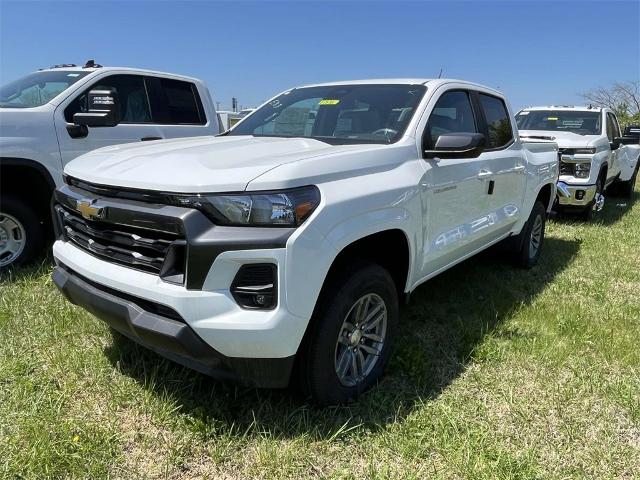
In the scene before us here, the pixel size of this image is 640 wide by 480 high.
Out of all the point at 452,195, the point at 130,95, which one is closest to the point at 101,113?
the point at 130,95

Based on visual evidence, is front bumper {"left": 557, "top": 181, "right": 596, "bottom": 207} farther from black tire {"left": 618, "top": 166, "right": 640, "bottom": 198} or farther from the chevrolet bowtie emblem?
the chevrolet bowtie emblem

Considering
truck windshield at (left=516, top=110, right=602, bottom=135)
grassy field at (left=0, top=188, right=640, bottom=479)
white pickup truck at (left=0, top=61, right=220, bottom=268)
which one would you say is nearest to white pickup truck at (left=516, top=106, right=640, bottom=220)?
truck windshield at (left=516, top=110, right=602, bottom=135)

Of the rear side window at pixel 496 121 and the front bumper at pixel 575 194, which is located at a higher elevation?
the rear side window at pixel 496 121

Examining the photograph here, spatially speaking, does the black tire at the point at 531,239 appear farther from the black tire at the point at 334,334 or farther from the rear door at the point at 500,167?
the black tire at the point at 334,334

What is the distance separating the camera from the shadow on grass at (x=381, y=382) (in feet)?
8.52

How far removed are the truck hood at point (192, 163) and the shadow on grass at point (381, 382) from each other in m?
1.16

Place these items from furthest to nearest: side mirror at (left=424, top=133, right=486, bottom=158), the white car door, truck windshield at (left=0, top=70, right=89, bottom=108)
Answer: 1. truck windshield at (left=0, top=70, right=89, bottom=108)
2. the white car door
3. side mirror at (left=424, top=133, right=486, bottom=158)

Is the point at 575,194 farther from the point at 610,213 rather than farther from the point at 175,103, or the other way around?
the point at 175,103

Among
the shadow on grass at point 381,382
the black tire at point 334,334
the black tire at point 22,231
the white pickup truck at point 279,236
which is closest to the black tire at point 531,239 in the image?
the shadow on grass at point 381,382

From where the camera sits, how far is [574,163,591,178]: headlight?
7680mm

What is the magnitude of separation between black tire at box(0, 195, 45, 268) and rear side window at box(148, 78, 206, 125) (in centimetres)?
171

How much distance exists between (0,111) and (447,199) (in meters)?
3.74

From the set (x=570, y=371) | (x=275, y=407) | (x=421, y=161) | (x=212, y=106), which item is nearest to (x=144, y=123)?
(x=212, y=106)

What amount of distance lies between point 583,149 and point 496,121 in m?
4.04
